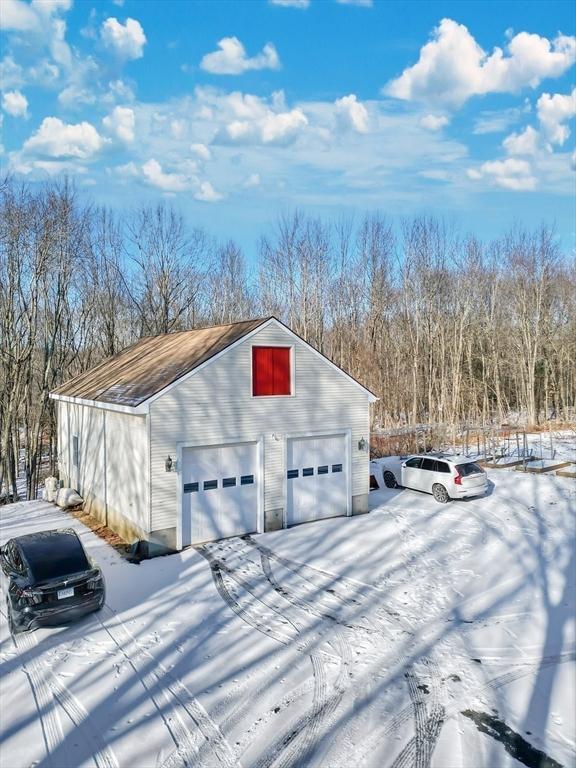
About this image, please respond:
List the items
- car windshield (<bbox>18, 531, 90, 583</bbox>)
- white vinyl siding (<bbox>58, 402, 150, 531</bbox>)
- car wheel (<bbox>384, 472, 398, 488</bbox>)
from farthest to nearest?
car wheel (<bbox>384, 472, 398, 488</bbox>) < white vinyl siding (<bbox>58, 402, 150, 531</bbox>) < car windshield (<bbox>18, 531, 90, 583</bbox>)

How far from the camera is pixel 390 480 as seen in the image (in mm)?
20406

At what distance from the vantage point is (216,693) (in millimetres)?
7441

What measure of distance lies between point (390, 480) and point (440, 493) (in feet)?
9.55

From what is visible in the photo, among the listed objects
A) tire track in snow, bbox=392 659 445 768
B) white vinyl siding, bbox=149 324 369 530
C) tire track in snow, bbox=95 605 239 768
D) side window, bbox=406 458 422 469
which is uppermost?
A: white vinyl siding, bbox=149 324 369 530

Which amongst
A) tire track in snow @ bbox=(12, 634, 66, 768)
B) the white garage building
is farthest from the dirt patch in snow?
tire track in snow @ bbox=(12, 634, 66, 768)

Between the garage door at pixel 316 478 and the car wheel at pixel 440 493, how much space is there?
3.52 meters

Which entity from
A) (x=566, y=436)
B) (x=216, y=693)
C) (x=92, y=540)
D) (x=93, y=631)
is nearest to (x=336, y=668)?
(x=216, y=693)

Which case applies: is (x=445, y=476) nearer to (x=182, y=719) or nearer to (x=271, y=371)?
(x=271, y=371)

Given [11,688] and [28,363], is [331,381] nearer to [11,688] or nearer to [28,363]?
[11,688]

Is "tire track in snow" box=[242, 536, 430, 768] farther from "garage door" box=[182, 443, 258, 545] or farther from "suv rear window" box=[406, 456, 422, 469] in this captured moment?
"suv rear window" box=[406, 456, 422, 469]

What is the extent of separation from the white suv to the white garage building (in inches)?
114

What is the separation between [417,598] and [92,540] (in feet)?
27.5

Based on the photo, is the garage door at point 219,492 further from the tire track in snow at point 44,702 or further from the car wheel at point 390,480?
the car wheel at point 390,480

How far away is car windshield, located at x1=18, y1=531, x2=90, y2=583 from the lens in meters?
9.16
